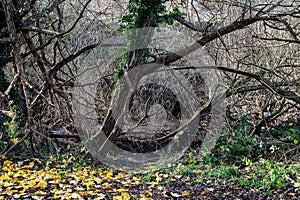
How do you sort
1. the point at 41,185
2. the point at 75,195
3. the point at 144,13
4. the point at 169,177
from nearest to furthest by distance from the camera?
the point at 75,195
the point at 41,185
the point at 169,177
the point at 144,13

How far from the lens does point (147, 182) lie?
3.67 meters

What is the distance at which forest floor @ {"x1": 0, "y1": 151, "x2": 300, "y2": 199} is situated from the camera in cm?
312

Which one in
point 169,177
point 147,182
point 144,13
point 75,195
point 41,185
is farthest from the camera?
point 144,13

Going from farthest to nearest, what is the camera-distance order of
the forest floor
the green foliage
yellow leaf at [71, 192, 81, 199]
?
the green foliage < the forest floor < yellow leaf at [71, 192, 81, 199]

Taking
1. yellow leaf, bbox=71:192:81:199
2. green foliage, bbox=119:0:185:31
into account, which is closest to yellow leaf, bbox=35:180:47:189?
yellow leaf, bbox=71:192:81:199

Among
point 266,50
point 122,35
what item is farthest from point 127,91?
point 266,50

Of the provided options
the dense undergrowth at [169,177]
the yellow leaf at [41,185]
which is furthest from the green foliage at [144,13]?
the yellow leaf at [41,185]

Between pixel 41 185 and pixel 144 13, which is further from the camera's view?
pixel 144 13

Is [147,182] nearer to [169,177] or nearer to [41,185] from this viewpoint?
[169,177]

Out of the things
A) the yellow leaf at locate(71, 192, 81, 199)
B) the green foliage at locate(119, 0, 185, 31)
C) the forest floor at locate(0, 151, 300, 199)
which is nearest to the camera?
the yellow leaf at locate(71, 192, 81, 199)

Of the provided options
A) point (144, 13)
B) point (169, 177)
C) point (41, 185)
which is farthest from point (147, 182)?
point (144, 13)

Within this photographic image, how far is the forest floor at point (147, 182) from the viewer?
10.2ft

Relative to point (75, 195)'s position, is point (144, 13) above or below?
above

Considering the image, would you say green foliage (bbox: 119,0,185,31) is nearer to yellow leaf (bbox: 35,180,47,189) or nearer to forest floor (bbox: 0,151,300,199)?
forest floor (bbox: 0,151,300,199)
